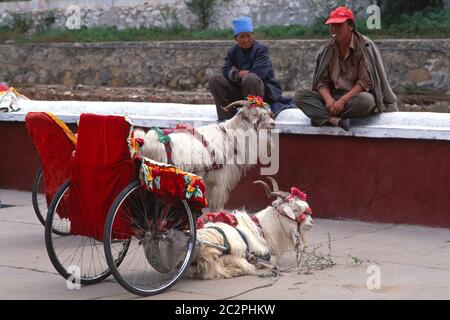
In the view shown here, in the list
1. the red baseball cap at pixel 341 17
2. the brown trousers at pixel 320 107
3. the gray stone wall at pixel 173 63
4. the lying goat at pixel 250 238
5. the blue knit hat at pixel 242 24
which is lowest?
the gray stone wall at pixel 173 63

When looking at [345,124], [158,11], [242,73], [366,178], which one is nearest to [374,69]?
[345,124]

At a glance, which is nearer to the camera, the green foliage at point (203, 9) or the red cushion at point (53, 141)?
the red cushion at point (53, 141)

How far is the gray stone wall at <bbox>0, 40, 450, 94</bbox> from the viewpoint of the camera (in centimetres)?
2297

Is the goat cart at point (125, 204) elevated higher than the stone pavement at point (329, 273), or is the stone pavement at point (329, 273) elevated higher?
the goat cart at point (125, 204)

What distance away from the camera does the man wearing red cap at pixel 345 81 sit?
9.27 metres

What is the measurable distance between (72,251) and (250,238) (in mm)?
1728

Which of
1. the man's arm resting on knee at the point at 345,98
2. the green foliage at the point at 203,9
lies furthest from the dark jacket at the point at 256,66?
the green foliage at the point at 203,9

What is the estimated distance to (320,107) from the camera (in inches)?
375

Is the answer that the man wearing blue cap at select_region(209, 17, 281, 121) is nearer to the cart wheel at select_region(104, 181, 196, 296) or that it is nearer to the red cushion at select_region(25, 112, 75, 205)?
the red cushion at select_region(25, 112, 75, 205)

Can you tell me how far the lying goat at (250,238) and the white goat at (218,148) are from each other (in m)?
0.96

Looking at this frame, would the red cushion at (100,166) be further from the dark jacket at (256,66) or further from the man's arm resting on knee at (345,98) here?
the dark jacket at (256,66)

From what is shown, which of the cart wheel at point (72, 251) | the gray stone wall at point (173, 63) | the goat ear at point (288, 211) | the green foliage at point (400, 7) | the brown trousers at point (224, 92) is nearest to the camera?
the cart wheel at point (72, 251)
